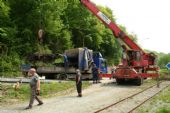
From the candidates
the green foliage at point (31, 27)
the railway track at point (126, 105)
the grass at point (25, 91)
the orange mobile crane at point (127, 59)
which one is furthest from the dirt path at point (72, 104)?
the green foliage at point (31, 27)

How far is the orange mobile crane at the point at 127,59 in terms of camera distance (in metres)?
32.8

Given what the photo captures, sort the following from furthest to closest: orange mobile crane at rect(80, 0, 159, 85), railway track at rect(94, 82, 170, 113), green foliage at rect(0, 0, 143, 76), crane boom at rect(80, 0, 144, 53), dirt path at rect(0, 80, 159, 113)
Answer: green foliage at rect(0, 0, 143, 76)
crane boom at rect(80, 0, 144, 53)
orange mobile crane at rect(80, 0, 159, 85)
railway track at rect(94, 82, 170, 113)
dirt path at rect(0, 80, 159, 113)

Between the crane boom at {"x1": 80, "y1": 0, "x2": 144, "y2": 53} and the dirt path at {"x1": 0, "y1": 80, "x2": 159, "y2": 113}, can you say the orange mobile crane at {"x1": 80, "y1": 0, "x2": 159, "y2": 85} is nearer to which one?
the crane boom at {"x1": 80, "y1": 0, "x2": 144, "y2": 53}

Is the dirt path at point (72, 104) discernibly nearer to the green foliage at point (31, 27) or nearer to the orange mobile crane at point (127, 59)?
the orange mobile crane at point (127, 59)

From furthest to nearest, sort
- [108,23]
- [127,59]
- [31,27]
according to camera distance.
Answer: [31,27]
[108,23]
[127,59]

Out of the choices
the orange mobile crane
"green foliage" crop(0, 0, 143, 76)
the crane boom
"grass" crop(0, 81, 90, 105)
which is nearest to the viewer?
"grass" crop(0, 81, 90, 105)

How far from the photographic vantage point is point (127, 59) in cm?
3441

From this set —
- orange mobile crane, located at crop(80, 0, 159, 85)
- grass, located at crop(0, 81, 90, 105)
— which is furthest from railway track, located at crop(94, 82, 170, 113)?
orange mobile crane, located at crop(80, 0, 159, 85)

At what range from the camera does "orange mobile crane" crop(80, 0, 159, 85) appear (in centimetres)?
3275

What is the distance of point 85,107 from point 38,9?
30.2 m

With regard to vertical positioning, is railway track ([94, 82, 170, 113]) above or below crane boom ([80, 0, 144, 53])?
below

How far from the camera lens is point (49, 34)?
172 feet

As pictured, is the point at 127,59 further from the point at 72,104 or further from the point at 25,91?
the point at 72,104

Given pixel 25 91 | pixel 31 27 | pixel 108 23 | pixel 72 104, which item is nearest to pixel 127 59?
pixel 108 23
